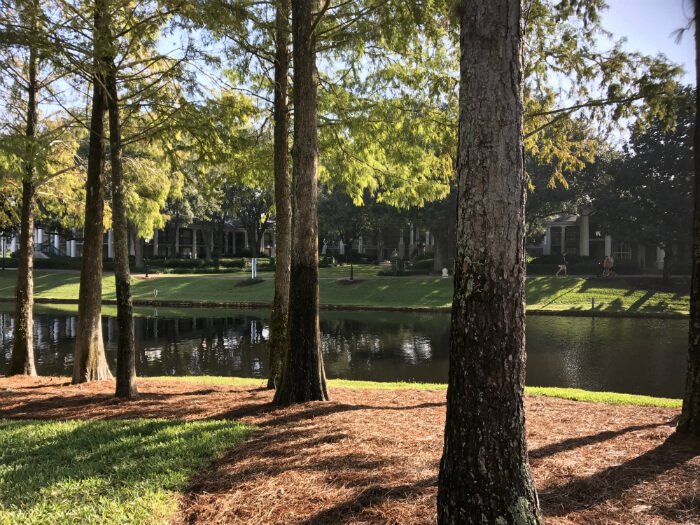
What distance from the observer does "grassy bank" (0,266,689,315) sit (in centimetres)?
2948

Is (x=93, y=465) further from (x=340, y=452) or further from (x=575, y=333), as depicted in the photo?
(x=575, y=333)

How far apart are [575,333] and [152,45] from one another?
1836 cm

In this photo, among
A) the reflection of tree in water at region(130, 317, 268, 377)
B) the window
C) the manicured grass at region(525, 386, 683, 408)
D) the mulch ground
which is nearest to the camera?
the mulch ground

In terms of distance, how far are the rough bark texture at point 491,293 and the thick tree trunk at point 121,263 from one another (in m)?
6.37

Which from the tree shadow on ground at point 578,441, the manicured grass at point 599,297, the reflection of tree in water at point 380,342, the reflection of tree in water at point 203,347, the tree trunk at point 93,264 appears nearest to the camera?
the tree shadow on ground at point 578,441

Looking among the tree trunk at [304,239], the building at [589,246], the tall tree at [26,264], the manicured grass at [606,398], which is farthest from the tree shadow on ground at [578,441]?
the building at [589,246]

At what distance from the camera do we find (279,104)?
8.91 m

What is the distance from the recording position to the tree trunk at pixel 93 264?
9.94 meters

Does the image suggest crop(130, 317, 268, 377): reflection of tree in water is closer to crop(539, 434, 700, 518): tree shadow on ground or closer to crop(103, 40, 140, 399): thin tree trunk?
crop(103, 40, 140, 399): thin tree trunk

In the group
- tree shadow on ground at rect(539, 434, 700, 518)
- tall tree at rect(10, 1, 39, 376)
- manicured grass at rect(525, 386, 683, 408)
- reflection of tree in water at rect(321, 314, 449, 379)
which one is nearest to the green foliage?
reflection of tree in water at rect(321, 314, 449, 379)

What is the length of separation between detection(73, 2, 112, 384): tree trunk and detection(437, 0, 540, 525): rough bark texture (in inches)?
335

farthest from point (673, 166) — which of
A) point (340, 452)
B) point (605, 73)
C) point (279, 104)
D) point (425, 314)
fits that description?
point (340, 452)

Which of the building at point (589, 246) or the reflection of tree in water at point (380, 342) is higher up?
the building at point (589, 246)

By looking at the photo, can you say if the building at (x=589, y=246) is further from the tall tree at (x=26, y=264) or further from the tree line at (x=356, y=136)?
the tall tree at (x=26, y=264)
